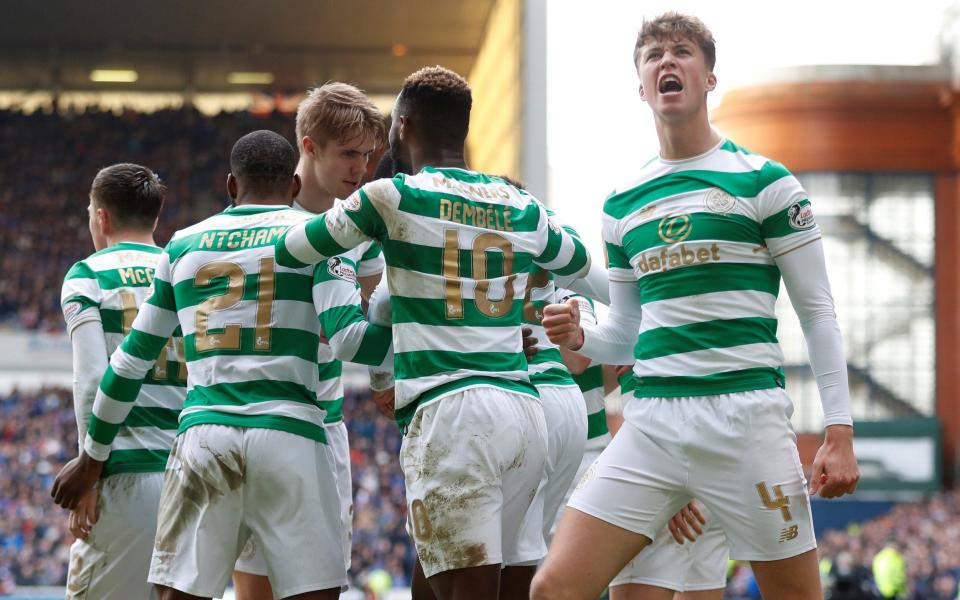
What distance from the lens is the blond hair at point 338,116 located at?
3869 millimetres

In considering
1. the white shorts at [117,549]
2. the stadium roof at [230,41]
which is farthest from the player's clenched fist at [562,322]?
the stadium roof at [230,41]

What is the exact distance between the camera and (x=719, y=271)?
335 centimetres

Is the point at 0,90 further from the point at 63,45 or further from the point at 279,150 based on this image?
the point at 279,150

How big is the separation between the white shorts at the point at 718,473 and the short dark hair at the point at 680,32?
3.47ft

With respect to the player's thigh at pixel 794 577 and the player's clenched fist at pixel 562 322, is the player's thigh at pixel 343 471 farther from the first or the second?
the player's thigh at pixel 794 577

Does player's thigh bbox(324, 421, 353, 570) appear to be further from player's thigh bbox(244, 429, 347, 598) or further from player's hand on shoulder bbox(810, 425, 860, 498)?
player's hand on shoulder bbox(810, 425, 860, 498)

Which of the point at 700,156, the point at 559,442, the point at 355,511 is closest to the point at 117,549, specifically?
the point at 559,442

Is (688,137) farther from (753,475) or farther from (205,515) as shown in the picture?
(205,515)

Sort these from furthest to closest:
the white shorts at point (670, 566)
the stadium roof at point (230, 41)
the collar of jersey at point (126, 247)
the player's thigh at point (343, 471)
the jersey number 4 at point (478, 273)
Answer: the stadium roof at point (230, 41), the collar of jersey at point (126, 247), the white shorts at point (670, 566), the player's thigh at point (343, 471), the jersey number 4 at point (478, 273)

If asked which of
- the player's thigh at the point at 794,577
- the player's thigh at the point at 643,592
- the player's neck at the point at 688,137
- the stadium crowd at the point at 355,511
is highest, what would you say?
the player's neck at the point at 688,137

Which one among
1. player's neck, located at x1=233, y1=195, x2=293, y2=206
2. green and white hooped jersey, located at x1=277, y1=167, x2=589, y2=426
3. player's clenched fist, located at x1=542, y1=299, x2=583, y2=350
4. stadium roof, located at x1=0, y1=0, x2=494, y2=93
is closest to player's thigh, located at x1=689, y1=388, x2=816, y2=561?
player's clenched fist, located at x1=542, y1=299, x2=583, y2=350

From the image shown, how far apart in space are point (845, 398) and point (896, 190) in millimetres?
35693

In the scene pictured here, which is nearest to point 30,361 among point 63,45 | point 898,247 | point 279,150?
point 63,45

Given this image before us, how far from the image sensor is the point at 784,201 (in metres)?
3.32
